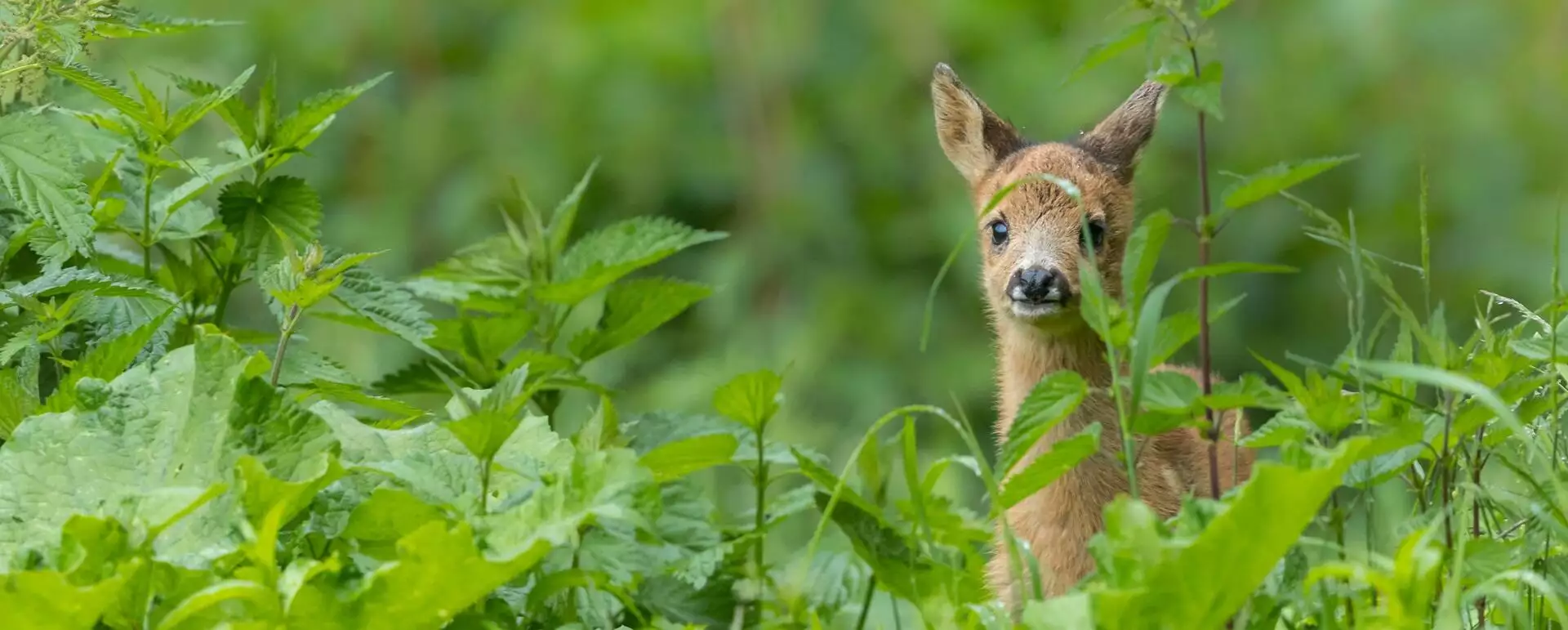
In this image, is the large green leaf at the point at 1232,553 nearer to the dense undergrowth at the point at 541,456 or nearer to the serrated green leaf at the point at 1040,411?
the dense undergrowth at the point at 541,456

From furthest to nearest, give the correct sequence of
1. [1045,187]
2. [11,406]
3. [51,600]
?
[1045,187], [11,406], [51,600]

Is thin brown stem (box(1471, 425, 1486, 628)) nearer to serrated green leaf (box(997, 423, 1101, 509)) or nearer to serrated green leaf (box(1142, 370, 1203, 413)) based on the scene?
serrated green leaf (box(1142, 370, 1203, 413))

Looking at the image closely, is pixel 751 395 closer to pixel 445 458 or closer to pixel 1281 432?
pixel 445 458

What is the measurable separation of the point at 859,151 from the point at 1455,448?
13.0 feet

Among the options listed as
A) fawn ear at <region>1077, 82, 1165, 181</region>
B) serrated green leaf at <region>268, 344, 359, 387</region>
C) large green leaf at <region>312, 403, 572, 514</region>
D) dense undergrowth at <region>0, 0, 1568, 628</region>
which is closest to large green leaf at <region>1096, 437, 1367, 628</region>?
dense undergrowth at <region>0, 0, 1568, 628</region>

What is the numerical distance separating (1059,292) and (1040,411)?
146 cm

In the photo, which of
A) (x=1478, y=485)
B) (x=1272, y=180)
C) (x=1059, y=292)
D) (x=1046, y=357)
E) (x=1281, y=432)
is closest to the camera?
(x=1272, y=180)

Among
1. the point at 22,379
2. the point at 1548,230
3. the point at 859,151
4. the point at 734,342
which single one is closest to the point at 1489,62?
the point at 1548,230

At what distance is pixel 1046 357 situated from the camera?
3.90m

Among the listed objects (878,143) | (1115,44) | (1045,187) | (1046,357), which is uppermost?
(1115,44)

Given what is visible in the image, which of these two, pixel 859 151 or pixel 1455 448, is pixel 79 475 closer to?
pixel 1455 448

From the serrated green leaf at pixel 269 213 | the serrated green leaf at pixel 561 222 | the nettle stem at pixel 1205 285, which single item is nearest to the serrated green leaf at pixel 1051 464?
the nettle stem at pixel 1205 285

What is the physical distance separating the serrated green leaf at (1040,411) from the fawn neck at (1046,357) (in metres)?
Answer: 1.46

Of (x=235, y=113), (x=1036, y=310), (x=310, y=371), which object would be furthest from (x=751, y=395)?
(x=1036, y=310)
